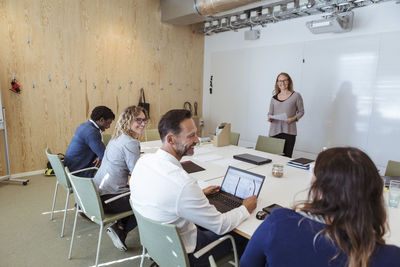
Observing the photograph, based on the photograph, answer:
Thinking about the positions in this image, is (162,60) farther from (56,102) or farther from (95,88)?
(56,102)

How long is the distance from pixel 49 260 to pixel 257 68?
463cm

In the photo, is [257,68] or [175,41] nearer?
[257,68]

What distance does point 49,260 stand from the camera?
7.39 ft

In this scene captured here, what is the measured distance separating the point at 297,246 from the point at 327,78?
4222 millimetres

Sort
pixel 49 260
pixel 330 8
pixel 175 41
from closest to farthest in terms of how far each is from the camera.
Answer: pixel 49 260 → pixel 330 8 → pixel 175 41

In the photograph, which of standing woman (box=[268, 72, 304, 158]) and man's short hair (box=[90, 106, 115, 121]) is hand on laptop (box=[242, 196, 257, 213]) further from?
standing woman (box=[268, 72, 304, 158])

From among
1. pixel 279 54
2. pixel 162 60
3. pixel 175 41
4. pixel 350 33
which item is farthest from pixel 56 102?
pixel 350 33

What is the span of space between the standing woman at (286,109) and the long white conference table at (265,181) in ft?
3.06

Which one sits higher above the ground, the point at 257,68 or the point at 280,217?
the point at 257,68

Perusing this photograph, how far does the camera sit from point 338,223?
2.79 feet

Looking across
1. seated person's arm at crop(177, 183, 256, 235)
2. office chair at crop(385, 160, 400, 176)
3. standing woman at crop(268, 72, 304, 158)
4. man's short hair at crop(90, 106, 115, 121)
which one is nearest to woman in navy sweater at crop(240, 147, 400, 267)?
seated person's arm at crop(177, 183, 256, 235)

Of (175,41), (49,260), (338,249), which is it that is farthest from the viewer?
(175,41)

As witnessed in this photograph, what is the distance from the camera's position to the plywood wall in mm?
3988

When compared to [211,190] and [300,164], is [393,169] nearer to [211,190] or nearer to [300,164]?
[300,164]
